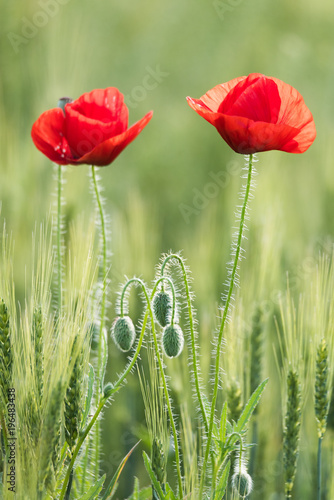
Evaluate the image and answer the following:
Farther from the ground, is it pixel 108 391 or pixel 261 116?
pixel 261 116

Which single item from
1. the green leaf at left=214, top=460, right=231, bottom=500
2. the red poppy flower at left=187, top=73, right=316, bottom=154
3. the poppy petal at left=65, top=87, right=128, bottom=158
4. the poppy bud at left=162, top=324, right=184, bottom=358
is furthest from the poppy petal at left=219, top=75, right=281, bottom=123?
the green leaf at left=214, top=460, right=231, bottom=500

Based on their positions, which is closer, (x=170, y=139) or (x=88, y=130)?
(x=88, y=130)

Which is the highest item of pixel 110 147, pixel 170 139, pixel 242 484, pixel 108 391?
pixel 170 139

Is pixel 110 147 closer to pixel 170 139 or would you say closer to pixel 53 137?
pixel 53 137

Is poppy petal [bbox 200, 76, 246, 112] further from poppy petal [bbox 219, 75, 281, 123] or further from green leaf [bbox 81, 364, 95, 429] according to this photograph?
green leaf [bbox 81, 364, 95, 429]

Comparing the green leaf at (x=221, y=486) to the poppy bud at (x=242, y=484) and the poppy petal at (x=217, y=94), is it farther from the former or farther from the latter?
the poppy petal at (x=217, y=94)

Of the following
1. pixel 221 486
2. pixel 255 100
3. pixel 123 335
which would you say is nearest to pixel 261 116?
pixel 255 100

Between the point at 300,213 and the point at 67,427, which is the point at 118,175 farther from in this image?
the point at 67,427

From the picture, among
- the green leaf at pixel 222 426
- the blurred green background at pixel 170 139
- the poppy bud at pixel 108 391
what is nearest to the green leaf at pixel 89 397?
the poppy bud at pixel 108 391
